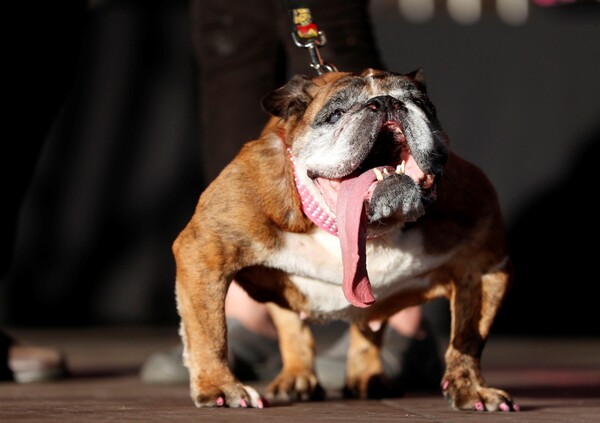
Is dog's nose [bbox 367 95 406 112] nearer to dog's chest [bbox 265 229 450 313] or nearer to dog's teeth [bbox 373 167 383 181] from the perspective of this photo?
dog's teeth [bbox 373 167 383 181]

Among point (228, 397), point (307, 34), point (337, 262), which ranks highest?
point (307, 34)

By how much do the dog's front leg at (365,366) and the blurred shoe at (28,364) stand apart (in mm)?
1010

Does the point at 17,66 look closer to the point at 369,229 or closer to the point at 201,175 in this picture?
the point at 369,229

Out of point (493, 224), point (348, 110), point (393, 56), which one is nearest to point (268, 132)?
point (348, 110)

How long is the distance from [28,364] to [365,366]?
113 cm

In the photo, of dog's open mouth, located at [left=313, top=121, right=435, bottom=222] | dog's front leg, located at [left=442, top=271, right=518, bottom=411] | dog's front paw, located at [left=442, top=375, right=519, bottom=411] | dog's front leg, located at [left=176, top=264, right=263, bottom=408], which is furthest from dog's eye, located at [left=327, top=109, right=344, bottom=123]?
dog's front paw, located at [left=442, top=375, right=519, bottom=411]

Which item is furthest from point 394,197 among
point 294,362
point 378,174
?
point 294,362

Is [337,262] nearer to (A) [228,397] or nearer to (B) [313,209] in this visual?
(B) [313,209]

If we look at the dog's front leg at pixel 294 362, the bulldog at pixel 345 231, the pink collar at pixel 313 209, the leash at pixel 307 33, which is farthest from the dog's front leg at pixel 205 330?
the leash at pixel 307 33

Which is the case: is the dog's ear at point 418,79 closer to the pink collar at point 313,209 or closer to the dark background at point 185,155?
the pink collar at point 313,209

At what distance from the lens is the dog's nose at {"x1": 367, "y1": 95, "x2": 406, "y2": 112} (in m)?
2.95

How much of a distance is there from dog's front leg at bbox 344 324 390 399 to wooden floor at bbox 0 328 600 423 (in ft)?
0.24

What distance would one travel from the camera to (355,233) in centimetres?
296

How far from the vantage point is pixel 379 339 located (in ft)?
12.5
